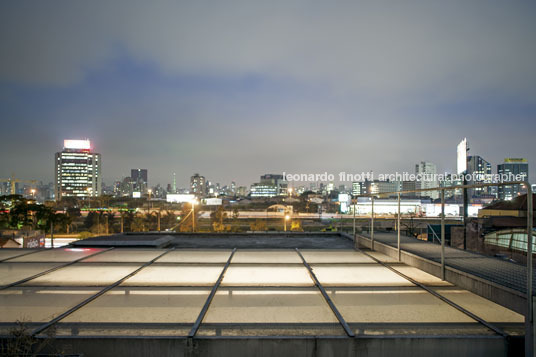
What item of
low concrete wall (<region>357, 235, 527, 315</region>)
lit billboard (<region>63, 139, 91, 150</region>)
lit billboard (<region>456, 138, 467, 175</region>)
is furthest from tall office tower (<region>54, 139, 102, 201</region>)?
low concrete wall (<region>357, 235, 527, 315</region>)

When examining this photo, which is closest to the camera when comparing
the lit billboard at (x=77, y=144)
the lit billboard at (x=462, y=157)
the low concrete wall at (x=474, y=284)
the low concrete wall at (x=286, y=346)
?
the low concrete wall at (x=286, y=346)

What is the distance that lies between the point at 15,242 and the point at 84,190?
589ft

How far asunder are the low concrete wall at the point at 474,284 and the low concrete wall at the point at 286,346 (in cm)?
61

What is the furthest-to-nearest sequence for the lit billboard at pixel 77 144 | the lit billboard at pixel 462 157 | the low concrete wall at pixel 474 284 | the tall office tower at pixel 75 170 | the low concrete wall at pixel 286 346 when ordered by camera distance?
the tall office tower at pixel 75 170 < the lit billboard at pixel 77 144 < the lit billboard at pixel 462 157 < the low concrete wall at pixel 474 284 < the low concrete wall at pixel 286 346

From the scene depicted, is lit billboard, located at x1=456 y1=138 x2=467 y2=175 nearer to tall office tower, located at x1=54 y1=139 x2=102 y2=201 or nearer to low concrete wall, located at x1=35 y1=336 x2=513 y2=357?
low concrete wall, located at x1=35 y1=336 x2=513 y2=357

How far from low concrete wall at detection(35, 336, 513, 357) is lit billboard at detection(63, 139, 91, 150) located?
641ft

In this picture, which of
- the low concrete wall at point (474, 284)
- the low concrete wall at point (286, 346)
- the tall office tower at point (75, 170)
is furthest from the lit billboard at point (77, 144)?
the low concrete wall at point (286, 346)

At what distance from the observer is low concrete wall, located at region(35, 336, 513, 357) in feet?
8.64

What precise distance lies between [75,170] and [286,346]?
199 m

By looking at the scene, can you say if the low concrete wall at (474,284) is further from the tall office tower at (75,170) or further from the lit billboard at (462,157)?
the tall office tower at (75,170)

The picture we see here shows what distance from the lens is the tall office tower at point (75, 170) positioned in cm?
16662

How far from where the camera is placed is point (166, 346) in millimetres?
2645

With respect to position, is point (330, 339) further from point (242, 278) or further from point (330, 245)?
point (330, 245)

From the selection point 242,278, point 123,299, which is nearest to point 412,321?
point 242,278
